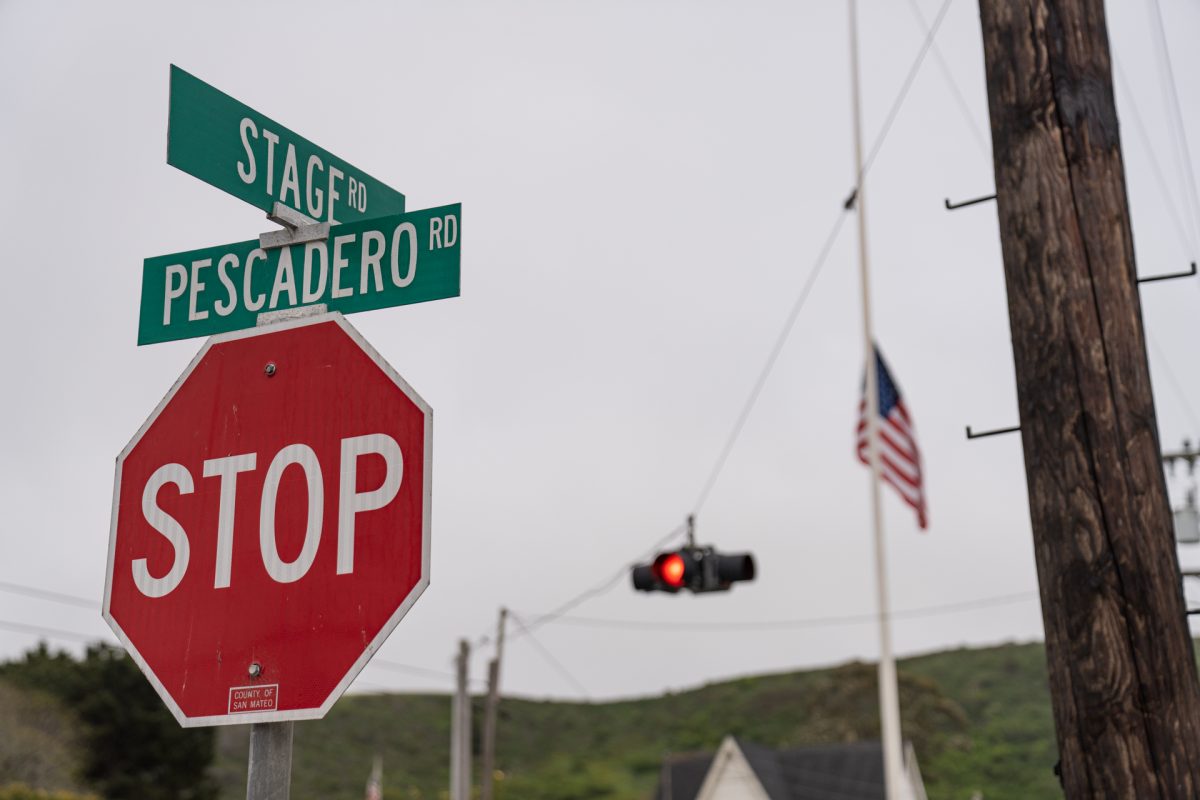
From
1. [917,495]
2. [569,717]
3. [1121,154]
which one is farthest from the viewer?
[569,717]

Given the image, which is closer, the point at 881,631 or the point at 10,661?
the point at 881,631

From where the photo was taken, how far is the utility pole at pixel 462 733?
29.5m

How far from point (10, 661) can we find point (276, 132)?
2034 inches

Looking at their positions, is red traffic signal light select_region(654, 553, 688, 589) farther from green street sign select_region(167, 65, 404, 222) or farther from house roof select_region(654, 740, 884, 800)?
house roof select_region(654, 740, 884, 800)

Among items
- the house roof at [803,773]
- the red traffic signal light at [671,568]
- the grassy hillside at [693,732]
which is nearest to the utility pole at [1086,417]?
the red traffic signal light at [671,568]

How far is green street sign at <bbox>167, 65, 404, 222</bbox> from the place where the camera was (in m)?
3.74

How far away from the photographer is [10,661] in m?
49.8

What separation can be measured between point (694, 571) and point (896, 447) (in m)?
3.30

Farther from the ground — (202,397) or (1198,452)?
(1198,452)

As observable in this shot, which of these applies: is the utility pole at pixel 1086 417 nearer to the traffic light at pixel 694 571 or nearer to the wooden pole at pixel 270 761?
the wooden pole at pixel 270 761

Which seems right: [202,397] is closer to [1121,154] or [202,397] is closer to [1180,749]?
[1180,749]

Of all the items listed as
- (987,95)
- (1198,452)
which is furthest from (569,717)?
(987,95)

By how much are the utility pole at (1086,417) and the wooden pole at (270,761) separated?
3240mm

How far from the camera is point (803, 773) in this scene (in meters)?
46.2
